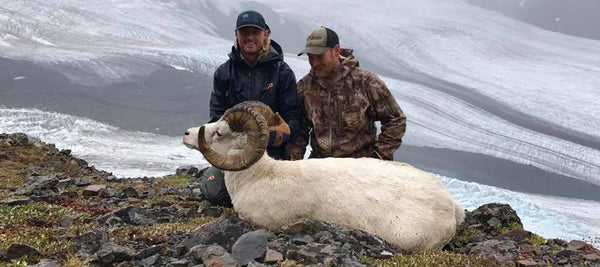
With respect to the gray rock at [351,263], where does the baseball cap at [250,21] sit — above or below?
above

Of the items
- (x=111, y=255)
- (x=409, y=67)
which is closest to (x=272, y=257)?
(x=111, y=255)

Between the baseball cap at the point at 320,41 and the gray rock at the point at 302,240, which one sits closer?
the gray rock at the point at 302,240

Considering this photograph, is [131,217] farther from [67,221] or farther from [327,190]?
[327,190]

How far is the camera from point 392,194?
6102 millimetres

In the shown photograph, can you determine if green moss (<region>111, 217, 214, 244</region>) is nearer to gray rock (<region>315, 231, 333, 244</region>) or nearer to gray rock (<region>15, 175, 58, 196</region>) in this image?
gray rock (<region>315, 231, 333, 244</region>)

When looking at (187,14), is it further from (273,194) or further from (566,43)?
(273,194)

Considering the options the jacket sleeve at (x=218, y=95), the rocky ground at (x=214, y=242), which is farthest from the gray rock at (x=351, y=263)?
the jacket sleeve at (x=218, y=95)

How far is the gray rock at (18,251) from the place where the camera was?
443 centimetres

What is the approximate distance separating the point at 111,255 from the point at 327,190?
2580 millimetres

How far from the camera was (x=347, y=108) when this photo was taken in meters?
7.57

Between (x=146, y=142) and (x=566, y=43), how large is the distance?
58353 millimetres

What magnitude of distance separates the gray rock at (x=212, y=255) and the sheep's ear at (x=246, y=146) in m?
1.53

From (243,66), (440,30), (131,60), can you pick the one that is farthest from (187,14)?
(243,66)

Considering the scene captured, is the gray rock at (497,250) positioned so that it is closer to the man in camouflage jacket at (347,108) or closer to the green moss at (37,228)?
the man in camouflage jacket at (347,108)
